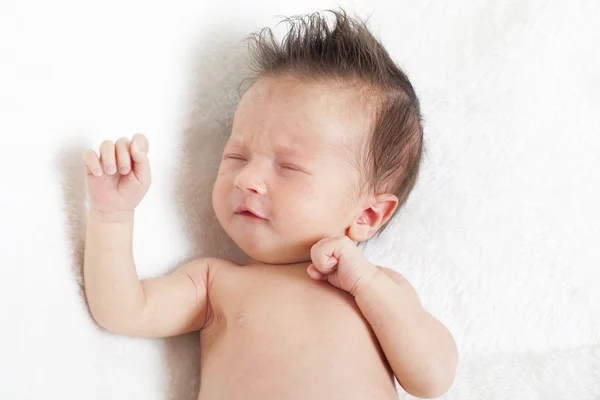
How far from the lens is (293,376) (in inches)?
46.5

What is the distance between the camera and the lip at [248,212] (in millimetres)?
1293

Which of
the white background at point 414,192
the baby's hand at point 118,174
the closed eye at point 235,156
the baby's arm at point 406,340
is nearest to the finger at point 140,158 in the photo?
the baby's hand at point 118,174

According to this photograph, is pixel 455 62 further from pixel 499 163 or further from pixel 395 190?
pixel 395 190

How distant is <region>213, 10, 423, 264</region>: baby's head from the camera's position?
129cm

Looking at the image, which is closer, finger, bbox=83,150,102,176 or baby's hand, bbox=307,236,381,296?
finger, bbox=83,150,102,176

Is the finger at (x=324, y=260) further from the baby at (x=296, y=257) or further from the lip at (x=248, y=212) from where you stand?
the lip at (x=248, y=212)

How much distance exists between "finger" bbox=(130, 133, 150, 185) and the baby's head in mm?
175

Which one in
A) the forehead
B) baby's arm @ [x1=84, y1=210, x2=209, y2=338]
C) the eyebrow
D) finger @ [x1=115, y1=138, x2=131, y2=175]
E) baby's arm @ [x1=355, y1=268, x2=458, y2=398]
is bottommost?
baby's arm @ [x1=84, y1=210, x2=209, y2=338]

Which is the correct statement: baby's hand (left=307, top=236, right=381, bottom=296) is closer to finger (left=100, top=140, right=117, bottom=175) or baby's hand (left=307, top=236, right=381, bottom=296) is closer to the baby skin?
the baby skin

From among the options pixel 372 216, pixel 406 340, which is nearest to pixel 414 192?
pixel 372 216

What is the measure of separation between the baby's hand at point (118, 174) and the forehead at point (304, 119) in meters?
0.23

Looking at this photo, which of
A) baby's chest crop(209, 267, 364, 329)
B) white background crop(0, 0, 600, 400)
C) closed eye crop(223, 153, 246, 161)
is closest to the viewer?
white background crop(0, 0, 600, 400)

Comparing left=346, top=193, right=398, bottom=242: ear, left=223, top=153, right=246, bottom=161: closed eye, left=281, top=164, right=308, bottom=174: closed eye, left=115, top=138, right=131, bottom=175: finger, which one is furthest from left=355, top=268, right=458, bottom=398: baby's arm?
left=115, top=138, right=131, bottom=175: finger

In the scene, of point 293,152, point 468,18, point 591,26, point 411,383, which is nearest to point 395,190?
point 293,152
